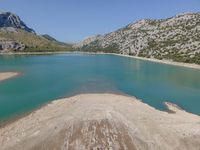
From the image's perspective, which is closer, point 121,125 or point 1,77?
point 121,125

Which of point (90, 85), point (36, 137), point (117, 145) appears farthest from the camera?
point (90, 85)

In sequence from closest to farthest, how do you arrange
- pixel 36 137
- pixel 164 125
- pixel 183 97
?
1. pixel 36 137
2. pixel 164 125
3. pixel 183 97

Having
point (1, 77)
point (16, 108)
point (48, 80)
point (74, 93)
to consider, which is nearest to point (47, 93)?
point (74, 93)

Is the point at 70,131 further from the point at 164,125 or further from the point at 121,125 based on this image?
the point at 164,125

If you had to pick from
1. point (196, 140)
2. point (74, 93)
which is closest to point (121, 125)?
point (196, 140)

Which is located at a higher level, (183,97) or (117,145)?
(117,145)

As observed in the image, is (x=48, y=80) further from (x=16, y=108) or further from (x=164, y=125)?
(x=164, y=125)
